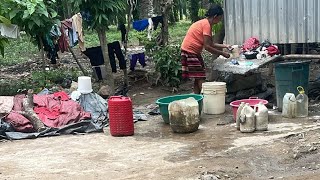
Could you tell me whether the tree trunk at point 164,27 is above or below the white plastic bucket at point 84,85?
above

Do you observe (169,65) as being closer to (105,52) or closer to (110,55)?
(105,52)

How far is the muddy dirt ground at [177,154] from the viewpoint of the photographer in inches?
218

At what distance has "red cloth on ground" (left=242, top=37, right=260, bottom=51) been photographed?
8750 mm

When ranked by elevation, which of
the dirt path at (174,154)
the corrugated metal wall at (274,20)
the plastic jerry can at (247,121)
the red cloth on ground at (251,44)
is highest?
the corrugated metal wall at (274,20)

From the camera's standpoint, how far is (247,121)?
23.4 feet

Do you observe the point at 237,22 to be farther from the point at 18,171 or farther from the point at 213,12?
the point at 18,171

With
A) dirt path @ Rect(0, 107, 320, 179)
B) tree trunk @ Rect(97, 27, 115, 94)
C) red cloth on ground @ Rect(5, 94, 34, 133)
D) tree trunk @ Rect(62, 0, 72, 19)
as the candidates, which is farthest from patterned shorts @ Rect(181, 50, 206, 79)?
tree trunk @ Rect(62, 0, 72, 19)

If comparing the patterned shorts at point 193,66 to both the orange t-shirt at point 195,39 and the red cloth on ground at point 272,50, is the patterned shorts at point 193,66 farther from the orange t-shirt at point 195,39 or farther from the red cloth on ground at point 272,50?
the red cloth on ground at point 272,50

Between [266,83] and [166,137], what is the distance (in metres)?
3.32

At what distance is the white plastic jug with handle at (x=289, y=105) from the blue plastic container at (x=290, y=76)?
342 millimetres

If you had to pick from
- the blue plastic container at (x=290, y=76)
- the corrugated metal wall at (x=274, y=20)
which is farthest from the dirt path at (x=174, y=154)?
the corrugated metal wall at (x=274, y=20)

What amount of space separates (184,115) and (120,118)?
3.09ft

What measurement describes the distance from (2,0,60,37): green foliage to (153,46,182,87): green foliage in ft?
7.49

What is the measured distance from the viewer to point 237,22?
9.30 m
